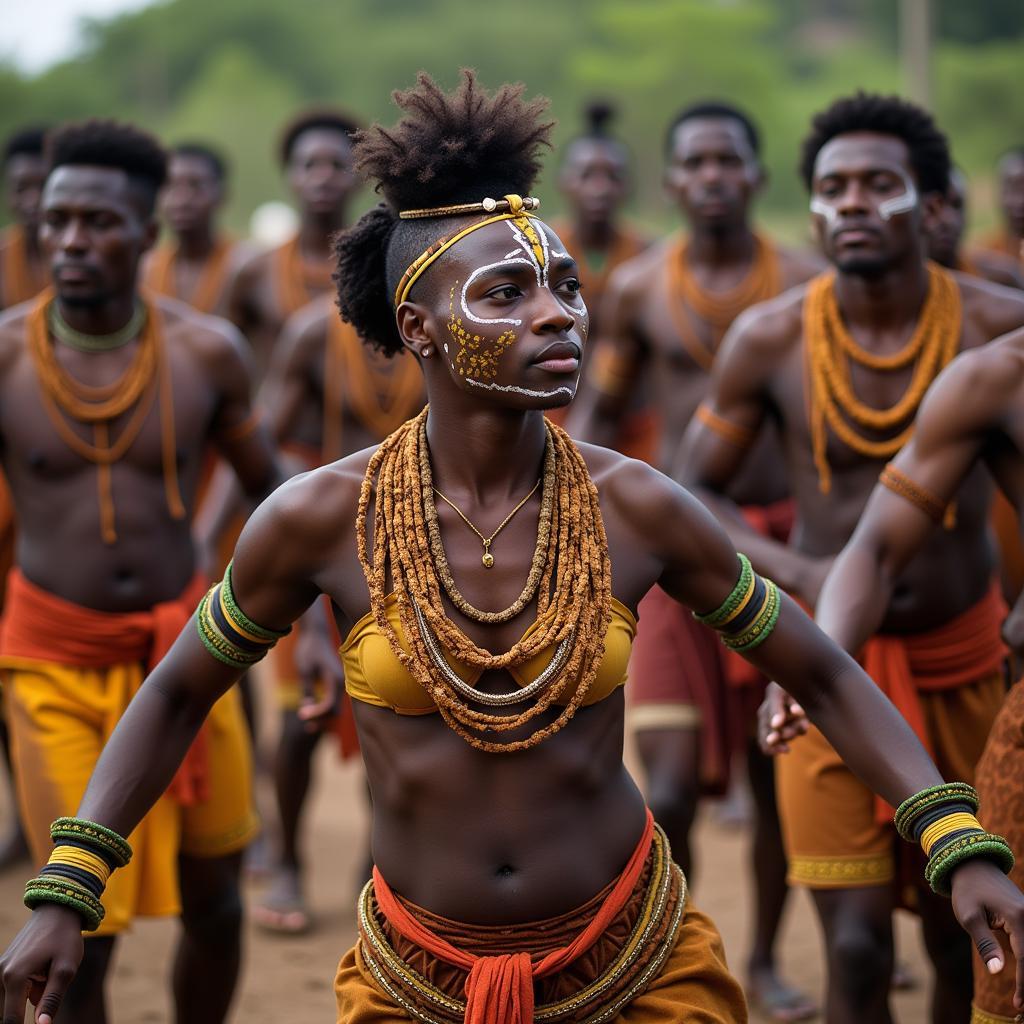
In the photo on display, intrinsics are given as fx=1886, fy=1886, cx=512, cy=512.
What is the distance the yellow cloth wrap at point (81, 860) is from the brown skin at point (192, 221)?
307 inches

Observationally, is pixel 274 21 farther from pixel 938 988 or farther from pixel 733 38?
pixel 938 988

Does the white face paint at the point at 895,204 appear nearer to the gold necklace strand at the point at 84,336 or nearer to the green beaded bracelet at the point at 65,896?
the gold necklace strand at the point at 84,336

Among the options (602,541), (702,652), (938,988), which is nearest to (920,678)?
(938,988)

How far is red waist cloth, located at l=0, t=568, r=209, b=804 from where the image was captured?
19.1 ft

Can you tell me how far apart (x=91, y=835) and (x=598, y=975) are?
107 cm

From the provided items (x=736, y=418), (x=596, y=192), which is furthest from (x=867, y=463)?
(x=596, y=192)

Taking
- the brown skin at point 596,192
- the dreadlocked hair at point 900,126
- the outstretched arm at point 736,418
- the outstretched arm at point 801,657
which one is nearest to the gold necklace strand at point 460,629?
the outstretched arm at point 801,657

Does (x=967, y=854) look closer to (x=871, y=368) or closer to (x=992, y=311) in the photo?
(x=871, y=368)

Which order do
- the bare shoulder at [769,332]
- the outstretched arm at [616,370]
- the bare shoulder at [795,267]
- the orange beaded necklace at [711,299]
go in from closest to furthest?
the bare shoulder at [769,332] → the orange beaded necklace at [711,299] → the bare shoulder at [795,267] → the outstretched arm at [616,370]

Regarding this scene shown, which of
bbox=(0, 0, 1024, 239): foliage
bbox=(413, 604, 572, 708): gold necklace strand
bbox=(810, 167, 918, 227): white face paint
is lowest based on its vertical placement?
bbox=(413, 604, 572, 708): gold necklace strand

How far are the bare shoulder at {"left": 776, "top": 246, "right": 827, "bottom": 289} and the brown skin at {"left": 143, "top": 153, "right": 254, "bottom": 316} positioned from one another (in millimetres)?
3997

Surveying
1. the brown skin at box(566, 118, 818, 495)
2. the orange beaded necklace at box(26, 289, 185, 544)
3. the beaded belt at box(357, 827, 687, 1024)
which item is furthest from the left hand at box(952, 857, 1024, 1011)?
the brown skin at box(566, 118, 818, 495)

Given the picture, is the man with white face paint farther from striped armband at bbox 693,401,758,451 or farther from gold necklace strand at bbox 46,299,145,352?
gold necklace strand at bbox 46,299,145,352

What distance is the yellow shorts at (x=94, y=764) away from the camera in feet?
18.0
